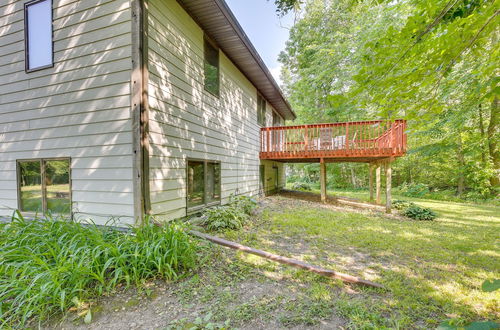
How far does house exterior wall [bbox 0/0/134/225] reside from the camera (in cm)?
361

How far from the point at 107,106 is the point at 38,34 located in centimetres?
236

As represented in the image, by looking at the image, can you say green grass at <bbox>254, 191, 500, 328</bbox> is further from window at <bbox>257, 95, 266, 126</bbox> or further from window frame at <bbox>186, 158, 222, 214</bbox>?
window at <bbox>257, 95, 266, 126</bbox>

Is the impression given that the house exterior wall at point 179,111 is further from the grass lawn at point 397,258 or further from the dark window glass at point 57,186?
the dark window glass at point 57,186

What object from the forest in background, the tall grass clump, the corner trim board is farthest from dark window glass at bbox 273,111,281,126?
the tall grass clump

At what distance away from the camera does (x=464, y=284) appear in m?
2.65

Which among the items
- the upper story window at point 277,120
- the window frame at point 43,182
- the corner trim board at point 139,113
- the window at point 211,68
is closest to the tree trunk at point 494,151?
the upper story window at point 277,120

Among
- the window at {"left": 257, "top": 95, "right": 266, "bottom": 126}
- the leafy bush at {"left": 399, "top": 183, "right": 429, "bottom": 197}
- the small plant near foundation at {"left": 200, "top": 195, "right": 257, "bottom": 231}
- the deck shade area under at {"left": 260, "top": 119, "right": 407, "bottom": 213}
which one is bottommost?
the leafy bush at {"left": 399, "top": 183, "right": 429, "bottom": 197}

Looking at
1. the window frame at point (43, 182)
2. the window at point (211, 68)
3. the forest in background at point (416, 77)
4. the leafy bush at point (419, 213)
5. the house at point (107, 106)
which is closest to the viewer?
the forest in background at point (416, 77)

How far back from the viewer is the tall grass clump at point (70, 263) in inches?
82.1

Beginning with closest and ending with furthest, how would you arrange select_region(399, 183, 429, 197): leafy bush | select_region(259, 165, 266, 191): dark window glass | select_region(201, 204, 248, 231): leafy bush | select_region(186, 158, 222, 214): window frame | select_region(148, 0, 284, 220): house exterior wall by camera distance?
select_region(148, 0, 284, 220): house exterior wall, select_region(201, 204, 248, 231): leafy bush, select_region(186, 158, 222, 214): window frame, select_region(259, 165, 266, 191): dark window glass, select_region(399, 183, 429, 197): leafy bush

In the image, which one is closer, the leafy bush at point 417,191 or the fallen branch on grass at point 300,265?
the fallen branch on grass at point 300,265

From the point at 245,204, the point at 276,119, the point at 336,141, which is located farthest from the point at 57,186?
the point at 276,119

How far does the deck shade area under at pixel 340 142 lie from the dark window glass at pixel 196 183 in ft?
14.1

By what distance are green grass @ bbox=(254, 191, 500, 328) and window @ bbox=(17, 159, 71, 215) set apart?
384 cm
